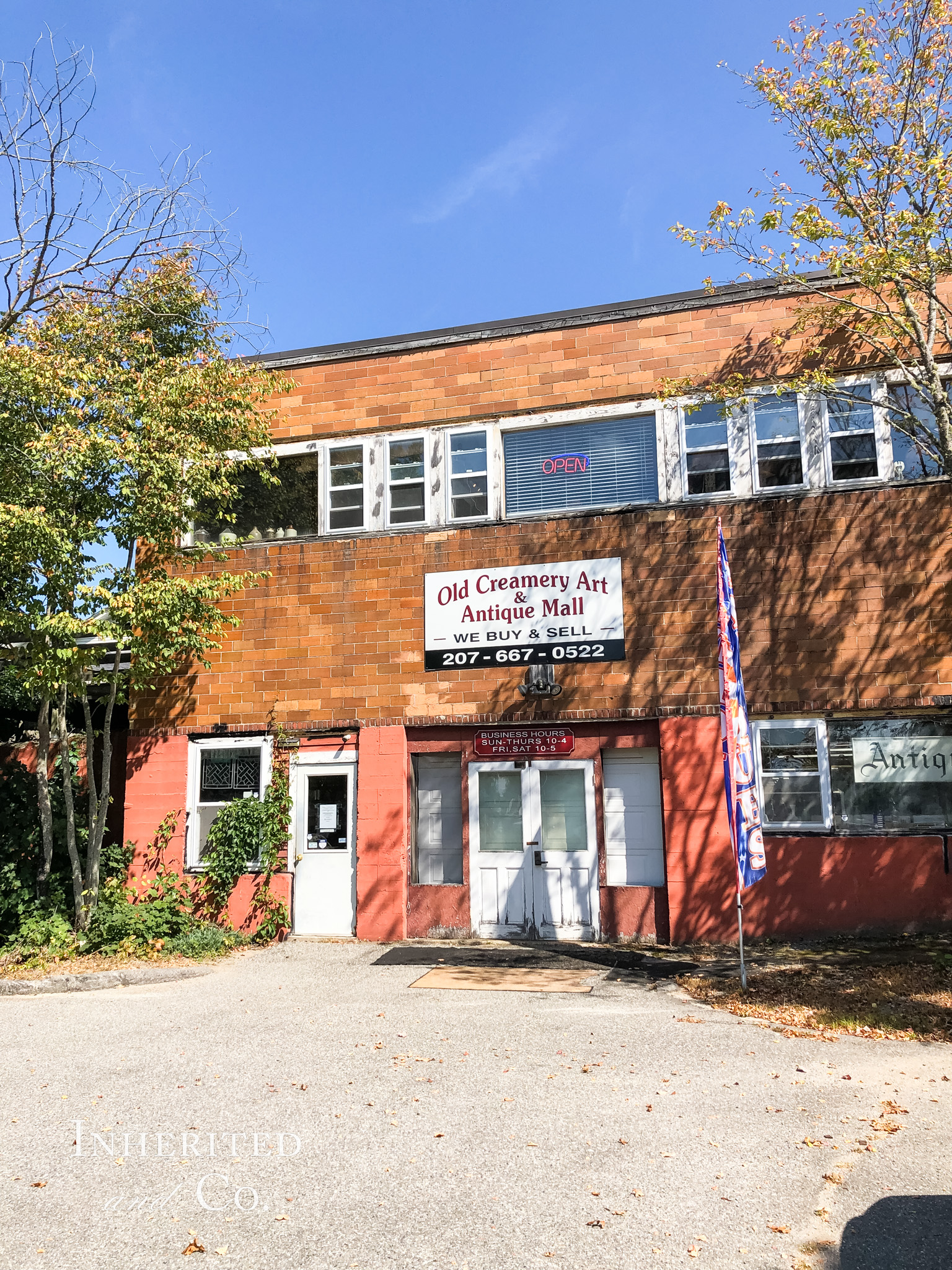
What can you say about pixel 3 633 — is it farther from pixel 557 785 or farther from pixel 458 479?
pixel 557 785

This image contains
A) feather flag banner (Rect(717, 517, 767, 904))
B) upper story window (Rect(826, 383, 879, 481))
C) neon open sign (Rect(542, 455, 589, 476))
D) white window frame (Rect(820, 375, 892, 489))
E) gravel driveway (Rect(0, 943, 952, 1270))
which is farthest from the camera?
neon open sign (Rect(542, 455, 589, 476))

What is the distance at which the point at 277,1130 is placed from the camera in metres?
5.66

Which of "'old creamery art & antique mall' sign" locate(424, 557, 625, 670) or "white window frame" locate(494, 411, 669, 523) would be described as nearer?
"'old creamery art & antique mall' sign" locate(424, 557, 625, 670)

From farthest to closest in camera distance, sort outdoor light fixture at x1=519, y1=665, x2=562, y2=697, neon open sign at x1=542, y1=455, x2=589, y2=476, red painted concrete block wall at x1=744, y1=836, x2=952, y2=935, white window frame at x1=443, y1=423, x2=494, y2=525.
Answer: white window frame at x1=443, y1=423, x2=494, y2=525
neon open sign at x1=542, y1=455, x2=589, y2=476
outdoor light fixture at x1=519, y1=665, x2=562, y2=697
red painted concrete block wall at x1=744, y1=836, x2=952, y2=935

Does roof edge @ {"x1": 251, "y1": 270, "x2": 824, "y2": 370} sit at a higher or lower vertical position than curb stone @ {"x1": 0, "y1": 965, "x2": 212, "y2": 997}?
higher

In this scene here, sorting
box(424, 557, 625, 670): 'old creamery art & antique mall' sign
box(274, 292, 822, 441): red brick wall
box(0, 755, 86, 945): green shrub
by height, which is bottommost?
box(0, 755, 86, 945): green shrub

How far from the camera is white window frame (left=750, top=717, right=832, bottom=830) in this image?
1093 cm

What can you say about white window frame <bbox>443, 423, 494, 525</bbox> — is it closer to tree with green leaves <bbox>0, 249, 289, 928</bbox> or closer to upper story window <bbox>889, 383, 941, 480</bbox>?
tree with green leaves <bbox>0, 249, 289, 928</bbox>

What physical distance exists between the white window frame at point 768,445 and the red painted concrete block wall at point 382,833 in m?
5.38

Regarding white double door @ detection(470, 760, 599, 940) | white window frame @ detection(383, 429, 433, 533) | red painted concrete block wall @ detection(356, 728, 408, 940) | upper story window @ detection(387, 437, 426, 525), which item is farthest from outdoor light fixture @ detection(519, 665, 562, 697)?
upper story window @ detection(387, 437, 426, 525)

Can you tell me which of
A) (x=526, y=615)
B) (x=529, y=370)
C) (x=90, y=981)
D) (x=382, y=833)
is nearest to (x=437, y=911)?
(x=382, y=833)

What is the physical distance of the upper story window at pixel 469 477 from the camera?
12.6 meters

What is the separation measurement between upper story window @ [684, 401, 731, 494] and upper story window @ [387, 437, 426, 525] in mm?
3458

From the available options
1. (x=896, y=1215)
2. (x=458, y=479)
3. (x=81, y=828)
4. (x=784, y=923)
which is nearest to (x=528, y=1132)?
(x=896, y=1215)
